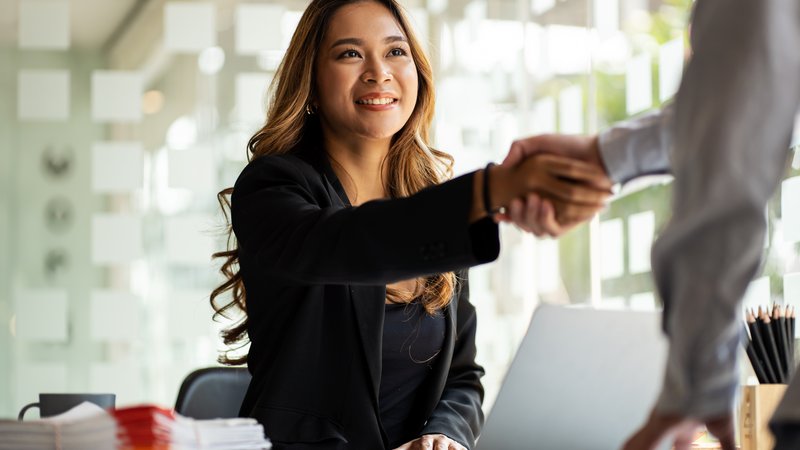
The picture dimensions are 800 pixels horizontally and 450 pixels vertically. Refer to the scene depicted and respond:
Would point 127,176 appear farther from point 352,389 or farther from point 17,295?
point 352,389

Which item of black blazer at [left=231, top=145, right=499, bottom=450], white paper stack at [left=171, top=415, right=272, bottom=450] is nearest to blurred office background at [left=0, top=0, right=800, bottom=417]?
black blazer at [left=231, top=145, right=499, bottom=450]

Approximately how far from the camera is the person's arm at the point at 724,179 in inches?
32.8

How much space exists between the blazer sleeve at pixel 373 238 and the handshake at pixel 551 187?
0.04 meters

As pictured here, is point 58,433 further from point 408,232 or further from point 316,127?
point 316,127

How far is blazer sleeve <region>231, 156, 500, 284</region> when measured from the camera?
1311mm

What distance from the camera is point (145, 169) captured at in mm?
5582

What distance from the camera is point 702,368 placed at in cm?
86

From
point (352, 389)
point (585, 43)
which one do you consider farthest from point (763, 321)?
point (585, 43)

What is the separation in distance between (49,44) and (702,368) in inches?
207

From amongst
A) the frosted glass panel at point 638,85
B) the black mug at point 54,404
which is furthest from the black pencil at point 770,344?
the frosted glass panel at point 638,85

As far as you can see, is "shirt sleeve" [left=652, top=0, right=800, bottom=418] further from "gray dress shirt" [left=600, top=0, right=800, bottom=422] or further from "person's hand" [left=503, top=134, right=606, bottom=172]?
"person's hand" [left=503, top=134, right=606, bottom=172]

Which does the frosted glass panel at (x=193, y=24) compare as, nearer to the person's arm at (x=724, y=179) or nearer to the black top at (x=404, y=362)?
the black top at (x=404, y=362)

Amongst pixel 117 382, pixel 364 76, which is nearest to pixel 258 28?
pixel 117 382

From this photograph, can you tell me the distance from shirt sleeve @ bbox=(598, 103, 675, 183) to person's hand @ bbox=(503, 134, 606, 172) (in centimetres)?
3
